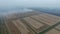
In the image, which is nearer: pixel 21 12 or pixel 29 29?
pixel 29 29

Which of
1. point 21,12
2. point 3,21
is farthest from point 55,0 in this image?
point 3,21

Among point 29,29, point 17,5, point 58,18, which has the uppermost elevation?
point 17,5

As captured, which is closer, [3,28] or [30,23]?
[3,28]

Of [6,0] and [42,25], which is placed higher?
[6,0]

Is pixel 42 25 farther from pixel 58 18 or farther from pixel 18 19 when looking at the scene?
pixel 18 19

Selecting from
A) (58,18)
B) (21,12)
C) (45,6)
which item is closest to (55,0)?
(45,6)

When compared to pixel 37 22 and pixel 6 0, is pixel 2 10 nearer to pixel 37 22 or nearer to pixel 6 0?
pixel 6 0
